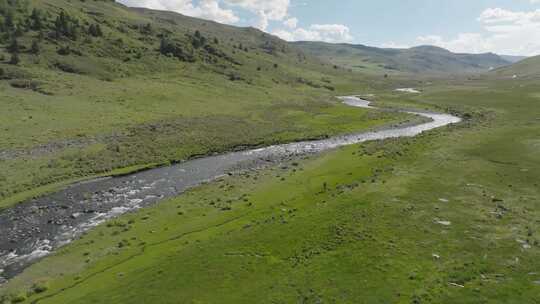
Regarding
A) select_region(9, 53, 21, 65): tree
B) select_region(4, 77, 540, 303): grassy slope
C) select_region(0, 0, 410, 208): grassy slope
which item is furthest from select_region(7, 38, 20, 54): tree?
select_region(4, 77, 540, 303): grassy slope

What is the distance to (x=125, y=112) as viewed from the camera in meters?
82.4

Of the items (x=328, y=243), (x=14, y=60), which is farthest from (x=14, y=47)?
(x=328, y=243)

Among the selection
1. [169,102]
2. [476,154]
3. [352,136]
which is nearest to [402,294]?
[476,154]

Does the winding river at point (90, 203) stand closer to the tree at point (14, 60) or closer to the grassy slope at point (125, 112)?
the grassy slope at point (125, 112)

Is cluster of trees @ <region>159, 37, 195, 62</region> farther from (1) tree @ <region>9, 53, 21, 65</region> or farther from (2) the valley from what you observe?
(2) the valley

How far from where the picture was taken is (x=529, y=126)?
7050 centimetres

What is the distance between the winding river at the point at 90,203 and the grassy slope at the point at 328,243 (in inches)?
97.4

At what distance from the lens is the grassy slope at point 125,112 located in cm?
5317

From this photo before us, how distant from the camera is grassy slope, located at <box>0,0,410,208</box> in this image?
5317 cm

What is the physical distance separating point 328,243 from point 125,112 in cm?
6996

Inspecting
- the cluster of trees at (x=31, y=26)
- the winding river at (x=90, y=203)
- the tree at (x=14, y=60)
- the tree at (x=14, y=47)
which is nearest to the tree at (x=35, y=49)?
the cluster of trees at (x=31, y=26)

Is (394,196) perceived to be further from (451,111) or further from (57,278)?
(451,111)

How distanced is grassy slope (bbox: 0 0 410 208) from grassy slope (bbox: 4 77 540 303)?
19.2m

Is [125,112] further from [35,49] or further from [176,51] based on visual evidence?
[176,51]
